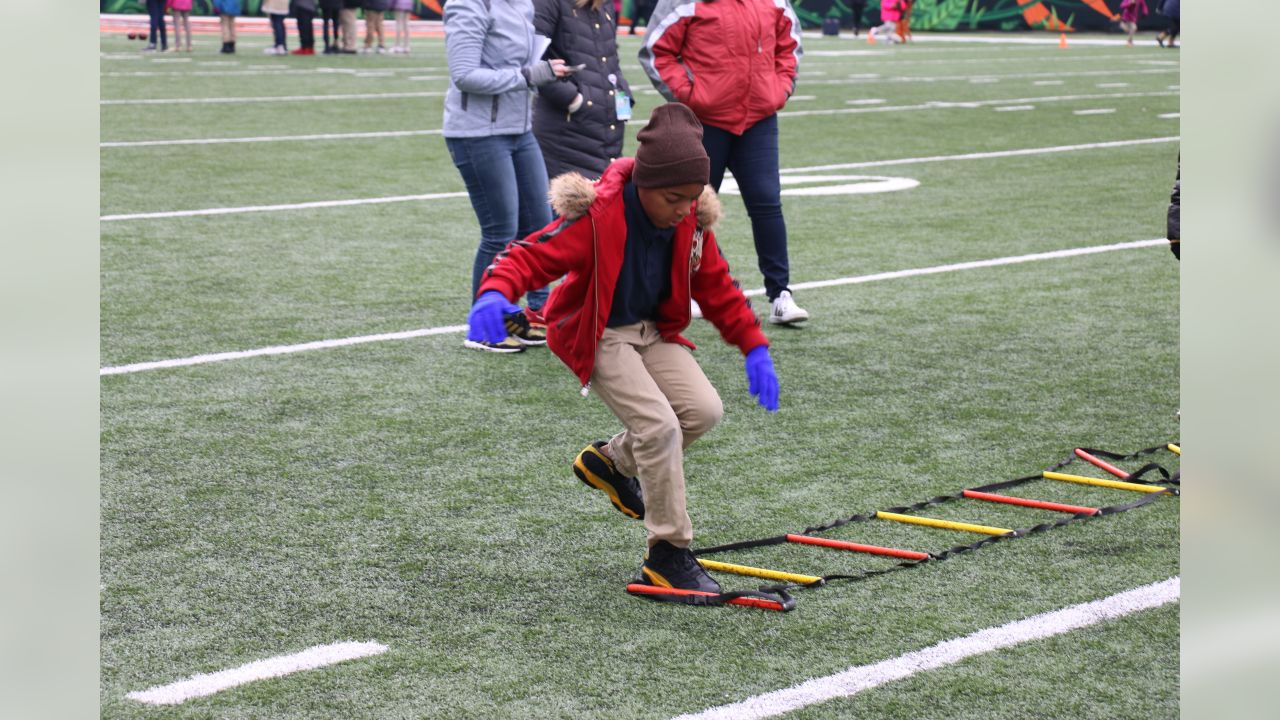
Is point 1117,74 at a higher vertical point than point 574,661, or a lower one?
higher

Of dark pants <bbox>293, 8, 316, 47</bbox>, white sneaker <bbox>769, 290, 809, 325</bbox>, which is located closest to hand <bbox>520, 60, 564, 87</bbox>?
white sneaker <bbox>769, 290, 809, 325</bbox>

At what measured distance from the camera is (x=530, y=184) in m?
8.01

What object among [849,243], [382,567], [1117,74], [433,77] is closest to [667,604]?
[382,567]

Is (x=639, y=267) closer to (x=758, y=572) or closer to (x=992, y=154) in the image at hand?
(x=758, y=572)

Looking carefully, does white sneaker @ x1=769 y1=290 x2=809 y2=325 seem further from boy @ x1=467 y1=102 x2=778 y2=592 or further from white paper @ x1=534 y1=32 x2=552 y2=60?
boy @ x1=467 y1=102 x2=778 y2=592

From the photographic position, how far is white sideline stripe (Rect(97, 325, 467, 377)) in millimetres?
7480

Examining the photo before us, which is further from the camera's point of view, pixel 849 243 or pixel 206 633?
pixel 849 243

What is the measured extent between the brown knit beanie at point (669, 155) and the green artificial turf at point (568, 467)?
1189mm

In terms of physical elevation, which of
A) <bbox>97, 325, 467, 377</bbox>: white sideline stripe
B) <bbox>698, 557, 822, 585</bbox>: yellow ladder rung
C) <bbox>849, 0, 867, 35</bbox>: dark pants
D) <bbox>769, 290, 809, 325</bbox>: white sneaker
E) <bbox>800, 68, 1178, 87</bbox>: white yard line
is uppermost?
<bbox>849, 0, 867, 35</bbox>: dark pants
